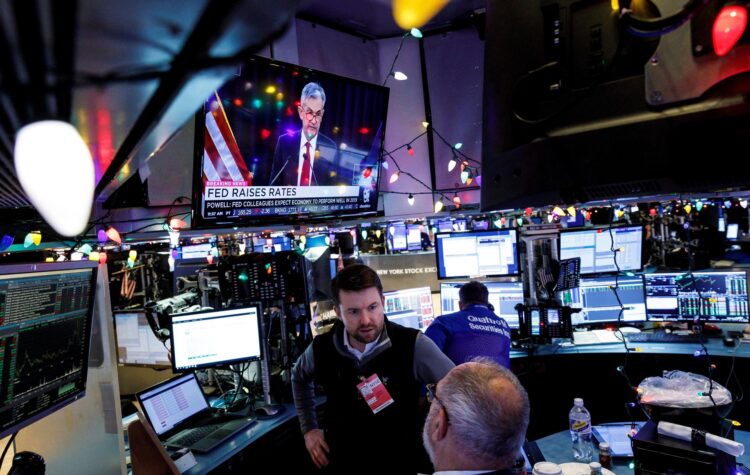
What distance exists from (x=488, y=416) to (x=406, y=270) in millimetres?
4220

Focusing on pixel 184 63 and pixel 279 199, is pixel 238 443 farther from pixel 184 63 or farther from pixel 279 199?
pixel 184 63

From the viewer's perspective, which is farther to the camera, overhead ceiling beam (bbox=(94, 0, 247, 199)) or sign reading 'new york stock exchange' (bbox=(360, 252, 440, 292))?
sign reading 'new york stock exchange' (bbox=(360, 252, 440, 292))

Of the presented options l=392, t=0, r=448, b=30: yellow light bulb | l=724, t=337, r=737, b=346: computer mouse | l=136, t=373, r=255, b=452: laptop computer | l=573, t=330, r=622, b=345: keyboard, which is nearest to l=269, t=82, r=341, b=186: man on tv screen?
l=136, t=373, r=255, b=452: laptop computer

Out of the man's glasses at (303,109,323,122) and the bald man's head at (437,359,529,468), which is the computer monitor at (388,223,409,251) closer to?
the man's glasses at (303,109,323,122)

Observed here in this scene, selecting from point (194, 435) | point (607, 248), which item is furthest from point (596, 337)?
point (194, 435)

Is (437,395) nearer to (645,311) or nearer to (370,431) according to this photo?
(370,431)

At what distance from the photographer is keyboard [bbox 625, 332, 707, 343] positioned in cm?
404

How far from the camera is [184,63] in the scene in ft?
3.13

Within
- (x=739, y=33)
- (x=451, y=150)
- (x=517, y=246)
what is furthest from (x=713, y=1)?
(x=451, y=150)

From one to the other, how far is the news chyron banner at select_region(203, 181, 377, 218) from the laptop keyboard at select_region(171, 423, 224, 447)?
52.2 inches

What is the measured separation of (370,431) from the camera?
2322 mm

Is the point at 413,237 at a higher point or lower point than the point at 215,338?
higher

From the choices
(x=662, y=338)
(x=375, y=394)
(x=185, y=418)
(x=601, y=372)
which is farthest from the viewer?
(x=601, y=372)

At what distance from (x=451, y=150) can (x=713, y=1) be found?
5.53m
